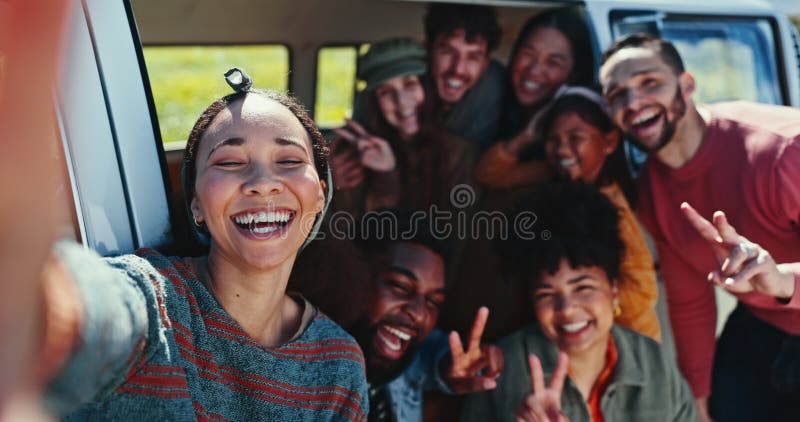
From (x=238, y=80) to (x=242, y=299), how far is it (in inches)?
20.7

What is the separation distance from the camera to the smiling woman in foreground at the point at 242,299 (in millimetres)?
1713

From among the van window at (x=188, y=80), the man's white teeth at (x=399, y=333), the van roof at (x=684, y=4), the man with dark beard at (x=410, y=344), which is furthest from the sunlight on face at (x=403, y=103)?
the van window at (x=188, y=80)

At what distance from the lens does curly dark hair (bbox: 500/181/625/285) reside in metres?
3.00

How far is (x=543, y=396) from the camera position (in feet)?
8.94

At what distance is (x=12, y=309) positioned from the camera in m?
1.00

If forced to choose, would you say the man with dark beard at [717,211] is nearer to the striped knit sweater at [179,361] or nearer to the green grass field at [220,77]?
the striped knit sweater at [179,361]

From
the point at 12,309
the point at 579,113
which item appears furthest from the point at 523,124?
the point at 12,309

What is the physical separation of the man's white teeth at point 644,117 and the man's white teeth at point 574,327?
703 millimetres

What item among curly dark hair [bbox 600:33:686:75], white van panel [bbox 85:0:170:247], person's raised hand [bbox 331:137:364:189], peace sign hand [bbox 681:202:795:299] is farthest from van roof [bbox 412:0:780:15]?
white van panel [bbox 85:0:170:247]

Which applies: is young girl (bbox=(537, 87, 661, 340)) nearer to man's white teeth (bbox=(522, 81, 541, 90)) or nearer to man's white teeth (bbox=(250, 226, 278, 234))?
man's white teeth (bbox=(522, 81, 541, 90))

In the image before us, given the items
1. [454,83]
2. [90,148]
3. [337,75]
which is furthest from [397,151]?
[90,148]

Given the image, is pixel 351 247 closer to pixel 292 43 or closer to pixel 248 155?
pixel 248 155

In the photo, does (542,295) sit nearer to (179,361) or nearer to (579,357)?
(579,357)

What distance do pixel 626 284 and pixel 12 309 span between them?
2410 millimetres
